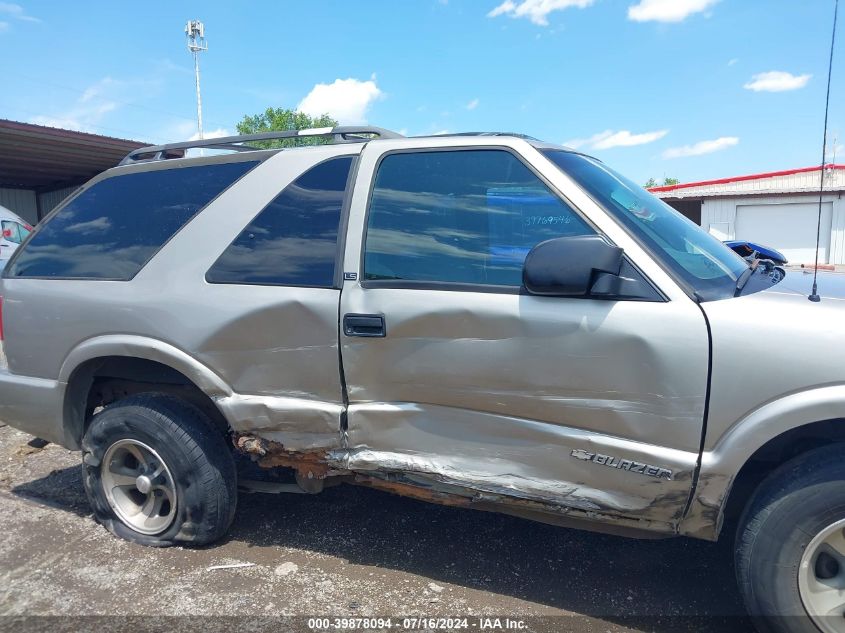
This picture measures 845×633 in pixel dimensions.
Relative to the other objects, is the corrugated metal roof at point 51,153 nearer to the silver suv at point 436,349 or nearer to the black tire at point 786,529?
the silver suv at point 436,349

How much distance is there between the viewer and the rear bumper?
10.8 ft

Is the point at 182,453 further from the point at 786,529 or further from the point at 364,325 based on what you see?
the point at 786,529

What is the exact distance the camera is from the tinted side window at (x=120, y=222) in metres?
3.14

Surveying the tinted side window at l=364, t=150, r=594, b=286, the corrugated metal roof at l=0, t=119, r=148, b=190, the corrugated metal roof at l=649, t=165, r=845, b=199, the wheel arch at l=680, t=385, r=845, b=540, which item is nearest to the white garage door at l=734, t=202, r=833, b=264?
the corrugated metal roof at l=649, t=165, r=845, b=199

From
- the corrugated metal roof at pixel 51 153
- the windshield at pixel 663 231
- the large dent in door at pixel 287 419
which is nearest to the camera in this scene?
the windshield at pixel 663 231

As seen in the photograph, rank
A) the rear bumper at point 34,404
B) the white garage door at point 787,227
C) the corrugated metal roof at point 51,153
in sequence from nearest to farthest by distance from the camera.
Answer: the rear bumper at point 34,404
the corrugated metal roof at point 51,153
the white garage door at point 787,227

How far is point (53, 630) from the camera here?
102 inches

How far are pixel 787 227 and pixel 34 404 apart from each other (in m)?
25.5

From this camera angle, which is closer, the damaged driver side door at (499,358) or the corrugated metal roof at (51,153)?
the damaged driver side door at (499,358)

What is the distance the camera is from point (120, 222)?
10.8ft

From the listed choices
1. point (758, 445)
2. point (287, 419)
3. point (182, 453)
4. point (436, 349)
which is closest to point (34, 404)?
point (182, 453)

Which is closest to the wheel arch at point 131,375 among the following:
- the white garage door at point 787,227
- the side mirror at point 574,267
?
the side mirror at point 574,267

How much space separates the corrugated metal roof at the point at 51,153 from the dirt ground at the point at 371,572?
13.4 meters

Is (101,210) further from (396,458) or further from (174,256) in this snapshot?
(396,458)
